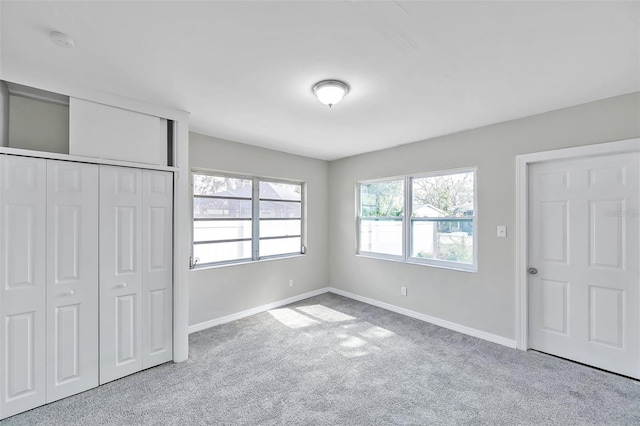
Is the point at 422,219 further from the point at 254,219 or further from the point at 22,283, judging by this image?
the point at 22,283

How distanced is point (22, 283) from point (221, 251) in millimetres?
2039

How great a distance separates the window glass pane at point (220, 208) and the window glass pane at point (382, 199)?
1.99 meters

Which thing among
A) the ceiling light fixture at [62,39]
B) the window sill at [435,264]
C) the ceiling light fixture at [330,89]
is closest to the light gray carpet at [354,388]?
the window sill at [435,264]

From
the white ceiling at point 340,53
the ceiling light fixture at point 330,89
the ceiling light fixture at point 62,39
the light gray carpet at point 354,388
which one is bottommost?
the light gray carpet at point 354,388

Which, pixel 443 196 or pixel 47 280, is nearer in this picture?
pixel 47 280

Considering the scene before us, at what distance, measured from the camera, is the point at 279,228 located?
4738mm

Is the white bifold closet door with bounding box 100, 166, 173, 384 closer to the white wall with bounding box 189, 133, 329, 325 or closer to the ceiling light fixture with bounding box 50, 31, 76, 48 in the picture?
the white wall with bounding box 189, 133, 329, 325

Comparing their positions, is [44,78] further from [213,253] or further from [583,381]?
[583,381]

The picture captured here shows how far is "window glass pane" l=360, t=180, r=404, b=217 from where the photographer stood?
446 cm

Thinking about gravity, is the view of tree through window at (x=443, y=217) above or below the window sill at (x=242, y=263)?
above

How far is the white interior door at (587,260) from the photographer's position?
2.57 m

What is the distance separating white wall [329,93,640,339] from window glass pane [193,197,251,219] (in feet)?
6.77

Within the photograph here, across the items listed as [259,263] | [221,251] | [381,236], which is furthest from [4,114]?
[381,236]

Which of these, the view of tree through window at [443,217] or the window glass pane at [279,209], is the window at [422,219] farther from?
the window glass pane at [279,209]
